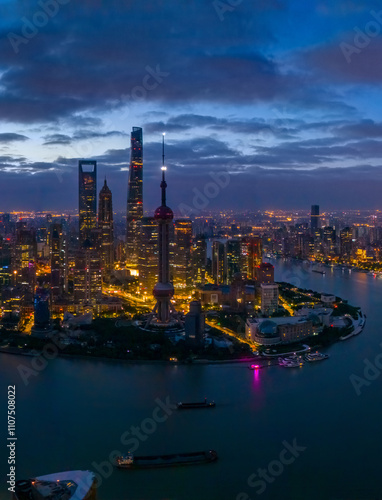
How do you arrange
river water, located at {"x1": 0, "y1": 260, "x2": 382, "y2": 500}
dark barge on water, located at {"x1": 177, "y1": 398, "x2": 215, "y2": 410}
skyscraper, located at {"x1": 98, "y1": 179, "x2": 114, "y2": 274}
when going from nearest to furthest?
river water, located at {"x1": 0, "y1": 260, "x2": 382, "y2": 500} → dark barge on water, located at {"x1": 177, "y1": 398, "x2": 215, "y2": 410} → skyscraper, located at {"x1": 98, "y1": 179, "x2": 114, "y2": 274}

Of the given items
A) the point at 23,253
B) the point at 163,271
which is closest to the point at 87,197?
the point at 23,253

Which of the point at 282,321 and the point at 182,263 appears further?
the point at 182,263

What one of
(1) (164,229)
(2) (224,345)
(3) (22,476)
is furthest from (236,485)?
(1) (164,229)

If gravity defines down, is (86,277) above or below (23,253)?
below

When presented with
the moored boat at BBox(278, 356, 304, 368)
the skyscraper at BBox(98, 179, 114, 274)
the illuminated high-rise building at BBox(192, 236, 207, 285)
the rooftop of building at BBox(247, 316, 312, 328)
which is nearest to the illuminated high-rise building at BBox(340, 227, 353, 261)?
the illuminated high-rise building at BBox(192, 236, 207, 285)

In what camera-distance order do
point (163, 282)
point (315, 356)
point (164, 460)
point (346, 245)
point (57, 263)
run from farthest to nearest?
point (346, 245) < point (57, 263) < point (163, 282) < point (315, 356) < point (164, 460)

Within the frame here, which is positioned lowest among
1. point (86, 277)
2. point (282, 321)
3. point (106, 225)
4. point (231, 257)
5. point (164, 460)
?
point (164, 460)

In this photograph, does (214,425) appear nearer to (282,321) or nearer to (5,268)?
(282,321)

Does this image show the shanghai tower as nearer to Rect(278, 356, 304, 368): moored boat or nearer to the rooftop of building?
the rooftop of building

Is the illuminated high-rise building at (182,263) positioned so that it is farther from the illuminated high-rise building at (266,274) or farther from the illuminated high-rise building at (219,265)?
the illuminated high-rise building at (266,274)
